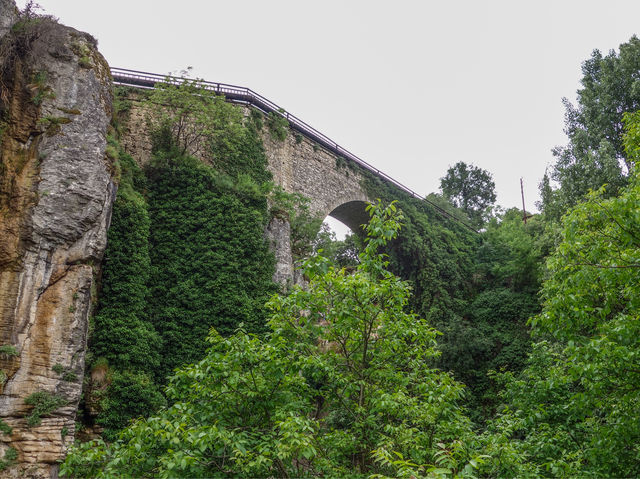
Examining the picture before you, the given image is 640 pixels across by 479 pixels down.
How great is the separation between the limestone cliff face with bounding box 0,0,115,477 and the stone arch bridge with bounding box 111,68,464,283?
3195mm

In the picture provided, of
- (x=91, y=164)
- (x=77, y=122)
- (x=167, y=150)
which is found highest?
(x=167, y=150)

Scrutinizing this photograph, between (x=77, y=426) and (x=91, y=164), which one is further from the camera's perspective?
(x=91, y=164)

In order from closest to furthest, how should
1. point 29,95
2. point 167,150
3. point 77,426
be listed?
1. point 77,426
2. point 29,95
3. point 167,150

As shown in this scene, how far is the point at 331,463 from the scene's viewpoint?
16.3ft

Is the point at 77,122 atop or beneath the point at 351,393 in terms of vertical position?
atop

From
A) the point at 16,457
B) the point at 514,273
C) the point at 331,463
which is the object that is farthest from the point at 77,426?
the point at 514,273

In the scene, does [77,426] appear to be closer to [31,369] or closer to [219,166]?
[31,369]

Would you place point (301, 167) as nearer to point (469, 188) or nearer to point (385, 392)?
point (385, 392)

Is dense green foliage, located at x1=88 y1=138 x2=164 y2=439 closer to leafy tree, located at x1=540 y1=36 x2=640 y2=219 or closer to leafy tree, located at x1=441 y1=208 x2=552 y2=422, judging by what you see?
leafy tree, located at x1=441 y1=208 x2=552 y2=422

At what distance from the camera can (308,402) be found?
5484mm

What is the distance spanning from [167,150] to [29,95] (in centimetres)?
396

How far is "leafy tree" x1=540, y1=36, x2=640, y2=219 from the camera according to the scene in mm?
14609

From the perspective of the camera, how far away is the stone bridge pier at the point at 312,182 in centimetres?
1436

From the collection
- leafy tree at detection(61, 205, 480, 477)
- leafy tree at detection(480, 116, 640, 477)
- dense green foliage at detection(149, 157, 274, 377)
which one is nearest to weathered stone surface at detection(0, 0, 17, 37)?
dense green foliage at detection(149, 157, 274, 377)
